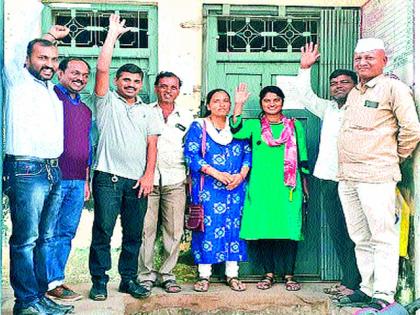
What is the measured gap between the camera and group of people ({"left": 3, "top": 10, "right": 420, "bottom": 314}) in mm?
4305

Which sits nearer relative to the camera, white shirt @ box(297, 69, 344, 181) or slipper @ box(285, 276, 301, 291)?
white shirt @ box(297, 69, 344, 181)

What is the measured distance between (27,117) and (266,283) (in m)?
2.50

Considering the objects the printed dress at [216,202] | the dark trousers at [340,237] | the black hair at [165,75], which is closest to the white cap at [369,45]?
the dark trousers at [340,237]

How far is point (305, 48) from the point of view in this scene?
5.83 metres

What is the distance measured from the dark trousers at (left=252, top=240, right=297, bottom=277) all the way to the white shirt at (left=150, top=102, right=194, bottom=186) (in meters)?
0.99

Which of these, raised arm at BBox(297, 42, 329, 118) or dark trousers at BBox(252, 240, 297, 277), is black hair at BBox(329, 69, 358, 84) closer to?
raised arm at BBox(297, 42, 329, 118)

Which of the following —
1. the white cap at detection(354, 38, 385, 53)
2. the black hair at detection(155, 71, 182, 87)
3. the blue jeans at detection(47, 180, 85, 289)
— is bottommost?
the blue jeans at detection(47, 180, 85, 289)

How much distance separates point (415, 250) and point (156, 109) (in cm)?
228

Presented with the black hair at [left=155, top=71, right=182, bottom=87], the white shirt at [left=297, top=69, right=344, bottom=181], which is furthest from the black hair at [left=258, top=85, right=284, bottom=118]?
the black hair at [left=155, top=71, right=182, bottom=87]

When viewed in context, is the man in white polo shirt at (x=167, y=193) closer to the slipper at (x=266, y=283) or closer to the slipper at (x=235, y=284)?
the slipper at (x=235, y=284)

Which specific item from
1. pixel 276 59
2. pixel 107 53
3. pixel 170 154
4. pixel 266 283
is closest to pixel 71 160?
pixel 107 53

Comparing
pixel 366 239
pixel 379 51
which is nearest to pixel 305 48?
pixel 379 51

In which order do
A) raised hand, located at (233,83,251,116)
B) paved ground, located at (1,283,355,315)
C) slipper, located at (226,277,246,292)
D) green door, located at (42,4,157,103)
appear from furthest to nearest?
green door, located at (42,4,157,103) < raised hand, located at (233,83,251,116) < slipper, located at (226,277,246,292) < paved ground, located at (1,283,355,315)

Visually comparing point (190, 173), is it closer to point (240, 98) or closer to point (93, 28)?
point (240, 98)
